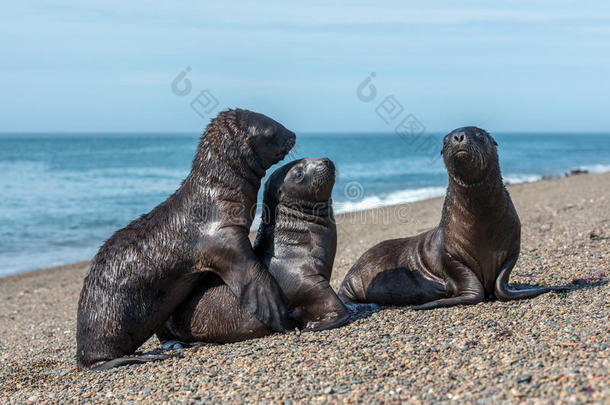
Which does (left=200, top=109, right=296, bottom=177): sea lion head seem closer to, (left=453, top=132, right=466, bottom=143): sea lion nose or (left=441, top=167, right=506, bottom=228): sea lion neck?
(left=453, top=132, right=466, bottom=143): sea lion nose

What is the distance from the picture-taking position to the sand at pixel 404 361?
4926mm

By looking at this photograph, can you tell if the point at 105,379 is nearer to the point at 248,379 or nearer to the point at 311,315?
the point at 248,379

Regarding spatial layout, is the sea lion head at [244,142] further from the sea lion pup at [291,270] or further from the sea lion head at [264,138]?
the sea lion pup at [291,270]

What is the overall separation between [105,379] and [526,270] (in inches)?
205

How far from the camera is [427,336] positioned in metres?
6.41

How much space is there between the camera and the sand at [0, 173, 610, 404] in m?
4.93

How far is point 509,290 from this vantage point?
24.7ft

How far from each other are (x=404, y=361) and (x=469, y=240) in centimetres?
221

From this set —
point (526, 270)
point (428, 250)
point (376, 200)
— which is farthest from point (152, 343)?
point (376, 200)

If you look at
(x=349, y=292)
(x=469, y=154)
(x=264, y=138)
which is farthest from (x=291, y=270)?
(x=469, y=154)

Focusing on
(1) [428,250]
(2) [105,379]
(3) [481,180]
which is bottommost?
(2) [105,379]

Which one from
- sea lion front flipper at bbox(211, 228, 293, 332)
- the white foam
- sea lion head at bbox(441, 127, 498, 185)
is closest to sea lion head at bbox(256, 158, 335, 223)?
sea lion front flipper at bbox(211, 228, 293, 332)

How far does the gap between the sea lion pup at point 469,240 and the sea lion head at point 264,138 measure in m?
1.59

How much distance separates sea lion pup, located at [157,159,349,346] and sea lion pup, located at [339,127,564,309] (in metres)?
1.14
